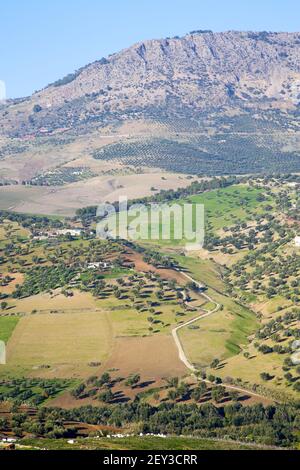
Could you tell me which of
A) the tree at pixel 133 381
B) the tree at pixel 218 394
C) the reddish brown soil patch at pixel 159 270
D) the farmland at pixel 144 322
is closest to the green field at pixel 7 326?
the farmland at pixel 144 322

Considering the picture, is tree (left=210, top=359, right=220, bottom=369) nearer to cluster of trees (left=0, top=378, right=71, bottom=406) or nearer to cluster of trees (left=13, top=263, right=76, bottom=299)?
cluster of trees (left=0, top=378, right=71, bottom=406)

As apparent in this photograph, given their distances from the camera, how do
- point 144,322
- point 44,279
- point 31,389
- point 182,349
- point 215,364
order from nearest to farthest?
point 31,389
point 215,364
point 182,349
point 144,322
point 44,279

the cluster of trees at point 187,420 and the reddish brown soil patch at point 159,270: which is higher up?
the reddish brown soil patch at point 159,270

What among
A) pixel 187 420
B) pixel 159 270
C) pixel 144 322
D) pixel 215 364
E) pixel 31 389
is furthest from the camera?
pixel 159 270

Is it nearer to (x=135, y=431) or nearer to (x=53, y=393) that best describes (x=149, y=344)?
(x=53, y=393)

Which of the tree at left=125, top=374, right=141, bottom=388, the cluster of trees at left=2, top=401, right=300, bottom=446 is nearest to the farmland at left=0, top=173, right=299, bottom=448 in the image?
the tree at left=125, top=374, right=141, bottom=388

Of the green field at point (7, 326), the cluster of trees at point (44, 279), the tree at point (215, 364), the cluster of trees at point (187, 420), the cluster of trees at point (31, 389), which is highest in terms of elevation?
the cluster of trees at point (44, 279)

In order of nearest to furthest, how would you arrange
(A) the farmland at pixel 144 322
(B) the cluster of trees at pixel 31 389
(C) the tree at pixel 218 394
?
(C) the tree at pixel 218 394, (B) the cluster of trees at pixel 31 389, (A) the farmland at pixel 144 322

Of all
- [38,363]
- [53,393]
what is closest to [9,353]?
[38,363]

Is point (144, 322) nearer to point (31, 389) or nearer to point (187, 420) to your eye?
point (31, 389)

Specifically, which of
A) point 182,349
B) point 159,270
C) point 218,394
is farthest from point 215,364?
point 159,270

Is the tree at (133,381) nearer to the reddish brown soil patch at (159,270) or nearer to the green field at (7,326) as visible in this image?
the green field at (7,326)
